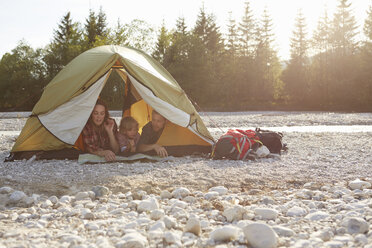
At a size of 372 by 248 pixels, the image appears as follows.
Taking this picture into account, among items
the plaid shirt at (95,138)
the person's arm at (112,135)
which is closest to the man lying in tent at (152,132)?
the person's arm at (112,135)

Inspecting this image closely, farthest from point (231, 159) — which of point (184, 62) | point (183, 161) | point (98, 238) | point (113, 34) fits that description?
point (113, 34)

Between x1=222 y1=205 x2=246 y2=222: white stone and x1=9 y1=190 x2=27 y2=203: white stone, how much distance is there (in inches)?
90.8

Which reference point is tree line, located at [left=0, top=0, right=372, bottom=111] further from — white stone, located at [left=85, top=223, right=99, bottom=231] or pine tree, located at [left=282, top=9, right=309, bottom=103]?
white stone, located at [left=85, top=223, right=99, bottom=231]

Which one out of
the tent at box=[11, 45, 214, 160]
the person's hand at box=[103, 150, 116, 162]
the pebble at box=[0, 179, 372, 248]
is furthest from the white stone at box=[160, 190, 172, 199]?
the tent at box=[11, 45, 214, 160]

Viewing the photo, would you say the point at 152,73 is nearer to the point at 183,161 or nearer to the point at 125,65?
the point at 125,65

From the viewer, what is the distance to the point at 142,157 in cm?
619

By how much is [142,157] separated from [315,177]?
2.97m

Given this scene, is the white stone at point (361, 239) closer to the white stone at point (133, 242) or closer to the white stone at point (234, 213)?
the white stone at point (234, 213)

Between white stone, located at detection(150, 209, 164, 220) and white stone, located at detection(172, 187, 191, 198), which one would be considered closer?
white stone, located at detection(150, 209, 164, 220)

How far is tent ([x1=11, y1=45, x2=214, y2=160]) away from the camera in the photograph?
20.5ft

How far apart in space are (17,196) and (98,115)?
2836mm

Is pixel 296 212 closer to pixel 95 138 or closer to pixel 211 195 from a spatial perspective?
pixel 211 195

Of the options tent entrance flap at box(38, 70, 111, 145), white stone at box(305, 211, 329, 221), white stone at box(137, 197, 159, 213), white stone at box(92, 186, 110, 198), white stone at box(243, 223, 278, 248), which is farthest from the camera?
tent entrance flap at box(38, 70, 111, 145)

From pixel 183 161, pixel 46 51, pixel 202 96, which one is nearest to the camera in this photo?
pixel 183 161
